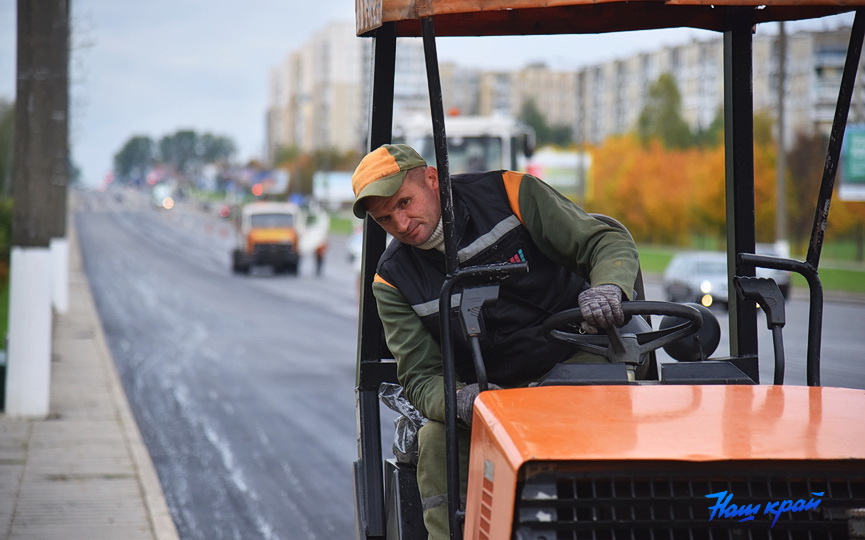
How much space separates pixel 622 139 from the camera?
250ft

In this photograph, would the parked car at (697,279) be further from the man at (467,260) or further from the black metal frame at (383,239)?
the man at (467,260)

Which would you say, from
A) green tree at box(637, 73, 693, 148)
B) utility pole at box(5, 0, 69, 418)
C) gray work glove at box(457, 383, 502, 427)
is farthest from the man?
green tree at box(637, 73, 693, 148)

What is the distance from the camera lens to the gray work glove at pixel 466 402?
3303 millimetres

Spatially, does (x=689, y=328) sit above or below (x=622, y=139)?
below

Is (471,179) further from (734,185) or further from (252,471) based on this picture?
(252,471)

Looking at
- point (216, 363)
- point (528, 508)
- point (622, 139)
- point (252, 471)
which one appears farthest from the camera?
point (622, 139)

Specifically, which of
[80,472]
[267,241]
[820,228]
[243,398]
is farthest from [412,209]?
[267,241]

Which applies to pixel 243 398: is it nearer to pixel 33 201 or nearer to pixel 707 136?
pixel 33 201

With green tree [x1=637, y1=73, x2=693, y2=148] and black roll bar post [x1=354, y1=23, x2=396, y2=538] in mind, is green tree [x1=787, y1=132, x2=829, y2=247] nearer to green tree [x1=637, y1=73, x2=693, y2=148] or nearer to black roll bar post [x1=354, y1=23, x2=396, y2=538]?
green tree [x1=637, y1=73, x2=693, y2=148]

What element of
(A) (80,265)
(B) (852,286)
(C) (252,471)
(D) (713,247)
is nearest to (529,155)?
(C) (252,471)

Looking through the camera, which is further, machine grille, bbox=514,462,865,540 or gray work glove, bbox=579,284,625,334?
gray work glove, bbox=579,284,625,334

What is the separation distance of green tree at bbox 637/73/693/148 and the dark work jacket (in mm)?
75150

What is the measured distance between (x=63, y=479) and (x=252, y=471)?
140 centimetres

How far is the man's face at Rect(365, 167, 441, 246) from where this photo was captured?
3594 millimetres
